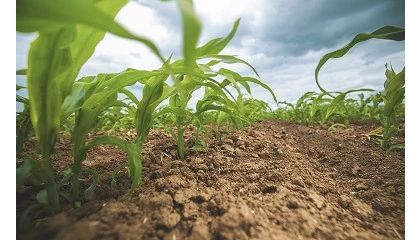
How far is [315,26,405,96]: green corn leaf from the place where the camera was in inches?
28.8

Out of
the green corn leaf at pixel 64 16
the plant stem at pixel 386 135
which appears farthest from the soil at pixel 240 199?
the green corn leaf at pixel 64 16

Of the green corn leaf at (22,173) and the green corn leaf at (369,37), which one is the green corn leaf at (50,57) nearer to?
the green corn leaf at (22,173)

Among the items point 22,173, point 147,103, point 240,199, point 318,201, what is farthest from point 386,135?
point 22,173

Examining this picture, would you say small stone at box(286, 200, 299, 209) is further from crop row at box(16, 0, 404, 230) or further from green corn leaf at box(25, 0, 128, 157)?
green corn leaf at box(25, 0, 128, 157)

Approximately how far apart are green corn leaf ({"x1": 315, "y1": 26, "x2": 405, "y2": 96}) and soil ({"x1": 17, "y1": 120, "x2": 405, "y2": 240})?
0.35 m

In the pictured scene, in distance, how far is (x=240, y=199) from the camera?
0.61 meters

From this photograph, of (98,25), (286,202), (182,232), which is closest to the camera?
(98,25)

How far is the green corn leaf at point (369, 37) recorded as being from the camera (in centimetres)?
73

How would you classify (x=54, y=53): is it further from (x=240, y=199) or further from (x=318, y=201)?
(x=318, y=201)

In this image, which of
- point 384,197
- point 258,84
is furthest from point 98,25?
point 384,197

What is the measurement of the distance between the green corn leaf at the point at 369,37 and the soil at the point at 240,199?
351 millimetres
